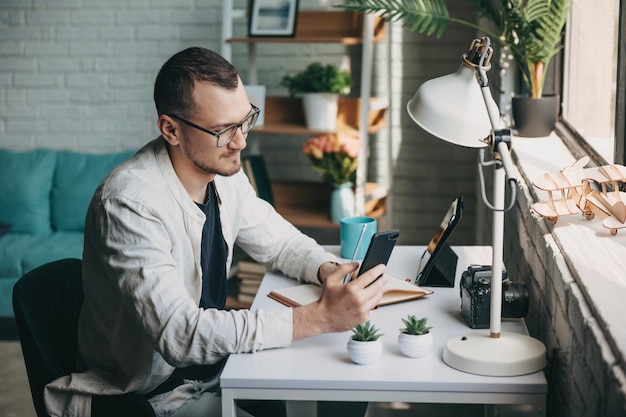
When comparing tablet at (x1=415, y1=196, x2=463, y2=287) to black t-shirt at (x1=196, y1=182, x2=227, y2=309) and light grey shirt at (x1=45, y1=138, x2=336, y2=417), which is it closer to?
light grey shirt at (x1=45, y1=138, x2=336, y2=417)

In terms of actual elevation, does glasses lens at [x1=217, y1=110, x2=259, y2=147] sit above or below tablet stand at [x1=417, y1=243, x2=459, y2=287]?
above

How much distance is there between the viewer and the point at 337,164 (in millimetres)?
3926

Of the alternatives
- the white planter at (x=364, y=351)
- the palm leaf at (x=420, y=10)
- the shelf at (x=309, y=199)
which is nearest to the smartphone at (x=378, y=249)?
the white planter at (x=364, y=351)

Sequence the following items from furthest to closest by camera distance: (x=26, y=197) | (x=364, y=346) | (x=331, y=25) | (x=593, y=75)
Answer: (x=26, y=197)
(x=331, y=25)
(x=593, y=75)
(x=364, y=346)

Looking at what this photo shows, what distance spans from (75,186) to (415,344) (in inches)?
120

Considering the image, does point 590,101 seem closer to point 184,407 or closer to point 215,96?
point 215,96

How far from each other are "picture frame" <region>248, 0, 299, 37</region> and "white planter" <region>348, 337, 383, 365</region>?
8.59 feet

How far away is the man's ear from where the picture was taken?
1981mm

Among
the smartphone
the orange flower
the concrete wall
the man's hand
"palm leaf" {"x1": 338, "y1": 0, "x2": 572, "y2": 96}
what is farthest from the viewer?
the orange flower

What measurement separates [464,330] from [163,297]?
0.62 m

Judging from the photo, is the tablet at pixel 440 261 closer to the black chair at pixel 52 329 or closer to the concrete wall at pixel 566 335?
the concrete wall at pixel 566 335

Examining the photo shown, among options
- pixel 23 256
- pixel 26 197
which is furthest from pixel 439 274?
pixel 26 197

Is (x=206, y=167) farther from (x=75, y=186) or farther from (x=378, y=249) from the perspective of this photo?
(x=75, y=186)

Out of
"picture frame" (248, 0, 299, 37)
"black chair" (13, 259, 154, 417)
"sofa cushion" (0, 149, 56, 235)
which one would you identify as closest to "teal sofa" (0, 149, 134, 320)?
"sofa cushion" (0, 149, 56, 235)
